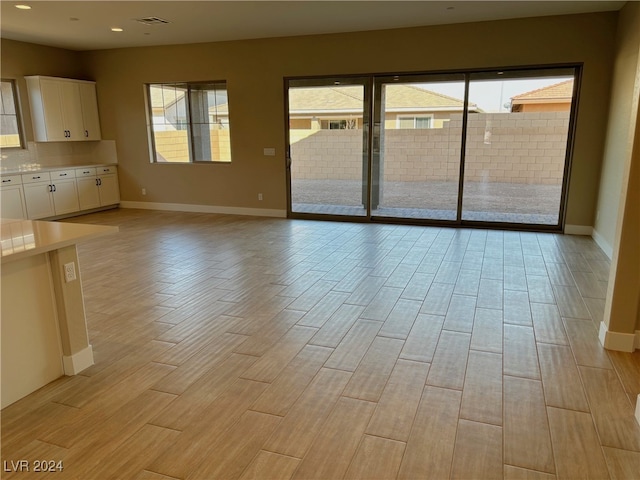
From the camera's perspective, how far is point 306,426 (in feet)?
7.23

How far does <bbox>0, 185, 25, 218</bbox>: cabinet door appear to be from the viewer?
6488 mm

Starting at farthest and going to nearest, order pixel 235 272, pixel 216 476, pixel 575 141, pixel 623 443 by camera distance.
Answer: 1. pixel 575 141
2. pixel 235 272
3. pixel 623 443
4. pixel 216 476

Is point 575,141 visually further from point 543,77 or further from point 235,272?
point 235,272

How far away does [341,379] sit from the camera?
2.63 m

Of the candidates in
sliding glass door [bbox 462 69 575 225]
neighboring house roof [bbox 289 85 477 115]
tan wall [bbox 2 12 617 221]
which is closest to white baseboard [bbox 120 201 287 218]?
tan wall [bbox 2 12 617 221]

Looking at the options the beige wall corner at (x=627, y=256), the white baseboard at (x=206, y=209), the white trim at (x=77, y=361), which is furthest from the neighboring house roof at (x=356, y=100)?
the white trim at (x=77, y=361)

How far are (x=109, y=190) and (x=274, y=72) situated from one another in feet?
13.0

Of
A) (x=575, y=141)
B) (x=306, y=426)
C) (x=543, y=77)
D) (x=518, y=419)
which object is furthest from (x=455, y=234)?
(x=306, y=426)

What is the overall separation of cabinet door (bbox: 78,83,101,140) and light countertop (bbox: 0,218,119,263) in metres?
6.10

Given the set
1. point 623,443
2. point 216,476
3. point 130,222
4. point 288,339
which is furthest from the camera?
point 130,222

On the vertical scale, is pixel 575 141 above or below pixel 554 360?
above

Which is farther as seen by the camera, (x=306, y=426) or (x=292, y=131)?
(x=292, y=131)

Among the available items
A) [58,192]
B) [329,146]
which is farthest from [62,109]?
[329,146]

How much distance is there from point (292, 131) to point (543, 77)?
3824mm
